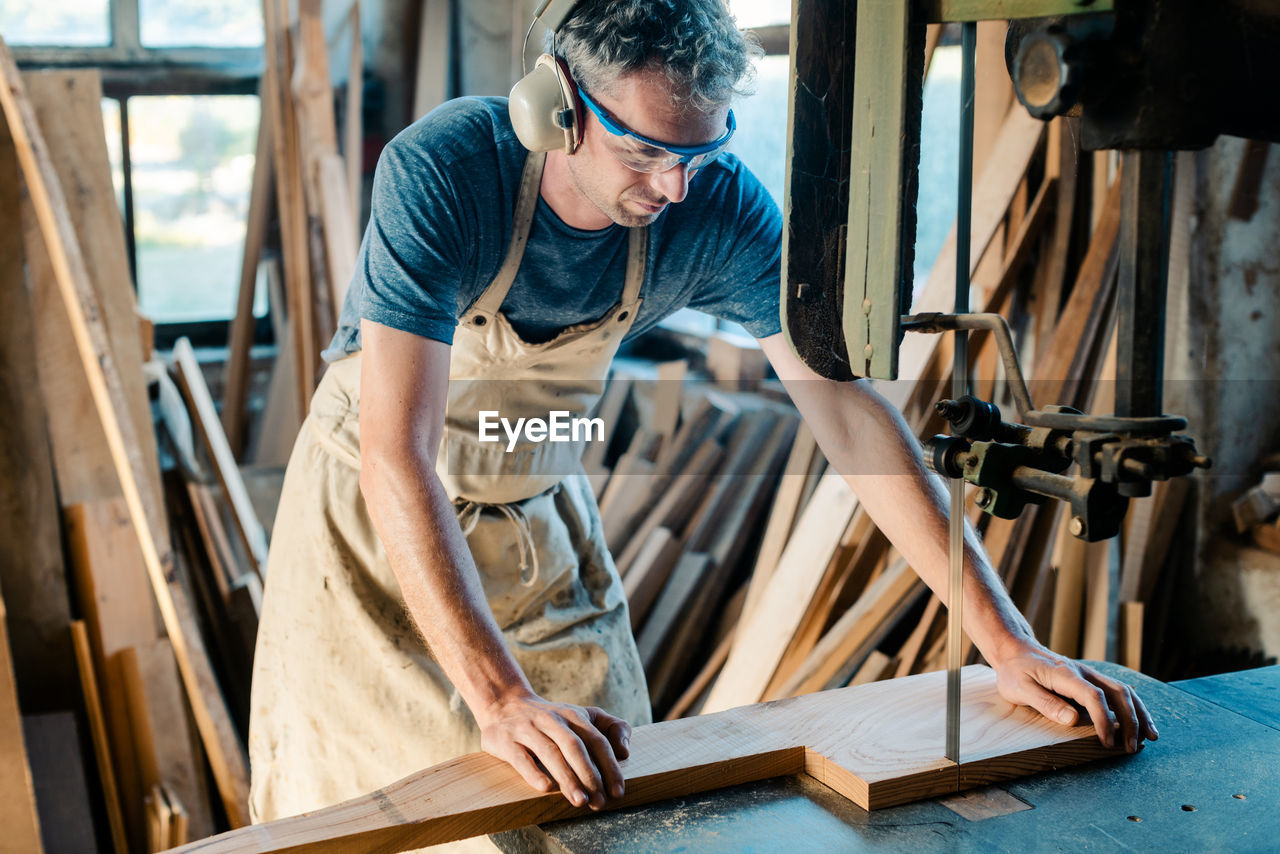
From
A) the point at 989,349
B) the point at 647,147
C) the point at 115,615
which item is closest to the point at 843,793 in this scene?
the point at 647,147

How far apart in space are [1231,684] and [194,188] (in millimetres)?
4551

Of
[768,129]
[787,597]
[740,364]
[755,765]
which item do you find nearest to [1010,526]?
[787,597]

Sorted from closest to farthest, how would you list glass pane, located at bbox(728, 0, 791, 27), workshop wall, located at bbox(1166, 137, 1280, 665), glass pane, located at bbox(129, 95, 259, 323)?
workshop wall, located at bbox(1166, 137, 1280, 665) → glass pane, located at bbox(728, 0, 791, 27) → glass pane, located at bbox(129, 95, 259, 323)

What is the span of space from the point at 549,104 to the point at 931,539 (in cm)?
79

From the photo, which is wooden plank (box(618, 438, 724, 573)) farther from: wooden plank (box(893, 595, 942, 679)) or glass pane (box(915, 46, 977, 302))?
wooden plank (box(893, 595, 942, 679))

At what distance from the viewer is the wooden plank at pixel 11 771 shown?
263 centimetres

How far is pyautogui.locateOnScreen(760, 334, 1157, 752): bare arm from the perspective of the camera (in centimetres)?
139

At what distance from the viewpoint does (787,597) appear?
282cm

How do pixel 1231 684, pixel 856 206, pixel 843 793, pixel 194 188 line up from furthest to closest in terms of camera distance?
pixel 194 188 → pixel 1231 684 → pixel 843 793 → pixel 856 206

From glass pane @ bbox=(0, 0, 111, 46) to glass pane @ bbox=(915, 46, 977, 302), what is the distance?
327 cm

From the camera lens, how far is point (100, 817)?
3170mm

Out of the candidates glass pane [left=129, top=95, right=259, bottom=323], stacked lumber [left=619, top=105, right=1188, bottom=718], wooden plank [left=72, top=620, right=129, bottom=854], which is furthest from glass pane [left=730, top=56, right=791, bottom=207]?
wooden plank [left=72, top=620, right=129, bottom=854]

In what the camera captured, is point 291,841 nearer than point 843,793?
Yes

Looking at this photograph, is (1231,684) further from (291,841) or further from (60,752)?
(60,752)
